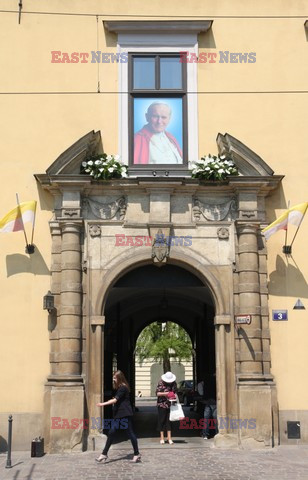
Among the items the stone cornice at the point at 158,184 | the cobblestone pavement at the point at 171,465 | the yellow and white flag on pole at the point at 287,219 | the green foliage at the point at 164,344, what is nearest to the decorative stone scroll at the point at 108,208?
the stone cornice at the point at 158,184

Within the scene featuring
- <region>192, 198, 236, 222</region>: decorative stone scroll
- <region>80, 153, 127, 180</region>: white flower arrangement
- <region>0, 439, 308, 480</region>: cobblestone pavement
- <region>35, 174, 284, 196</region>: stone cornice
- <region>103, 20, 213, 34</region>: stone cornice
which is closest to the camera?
<region>0, 439, 308, 480</region>: cobblestone pavement

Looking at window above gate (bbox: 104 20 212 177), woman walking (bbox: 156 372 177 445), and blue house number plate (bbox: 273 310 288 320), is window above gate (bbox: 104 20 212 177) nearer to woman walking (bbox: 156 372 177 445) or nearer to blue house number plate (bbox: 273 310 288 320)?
blue house number plate (bbox: 273 310 288 320)

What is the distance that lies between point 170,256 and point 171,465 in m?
4.11

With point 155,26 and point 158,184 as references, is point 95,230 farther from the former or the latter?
point 155,26

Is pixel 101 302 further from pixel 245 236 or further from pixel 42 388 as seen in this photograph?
pixel 245 236

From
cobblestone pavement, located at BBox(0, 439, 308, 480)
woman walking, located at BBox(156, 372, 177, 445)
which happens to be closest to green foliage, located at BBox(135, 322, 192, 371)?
woman walking, located at BBox(156, 372, 177, 445)

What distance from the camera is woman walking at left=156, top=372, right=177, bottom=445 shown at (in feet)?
41.5

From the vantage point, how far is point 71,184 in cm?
1254

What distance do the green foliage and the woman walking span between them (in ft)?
75.9

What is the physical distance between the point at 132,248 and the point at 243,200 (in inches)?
98.3

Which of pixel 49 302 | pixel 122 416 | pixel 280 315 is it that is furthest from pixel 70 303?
pixel 280 315

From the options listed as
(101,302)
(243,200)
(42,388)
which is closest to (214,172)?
(243,200)

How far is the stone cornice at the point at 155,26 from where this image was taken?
13.5 meters

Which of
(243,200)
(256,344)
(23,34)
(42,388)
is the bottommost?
(42,388)
